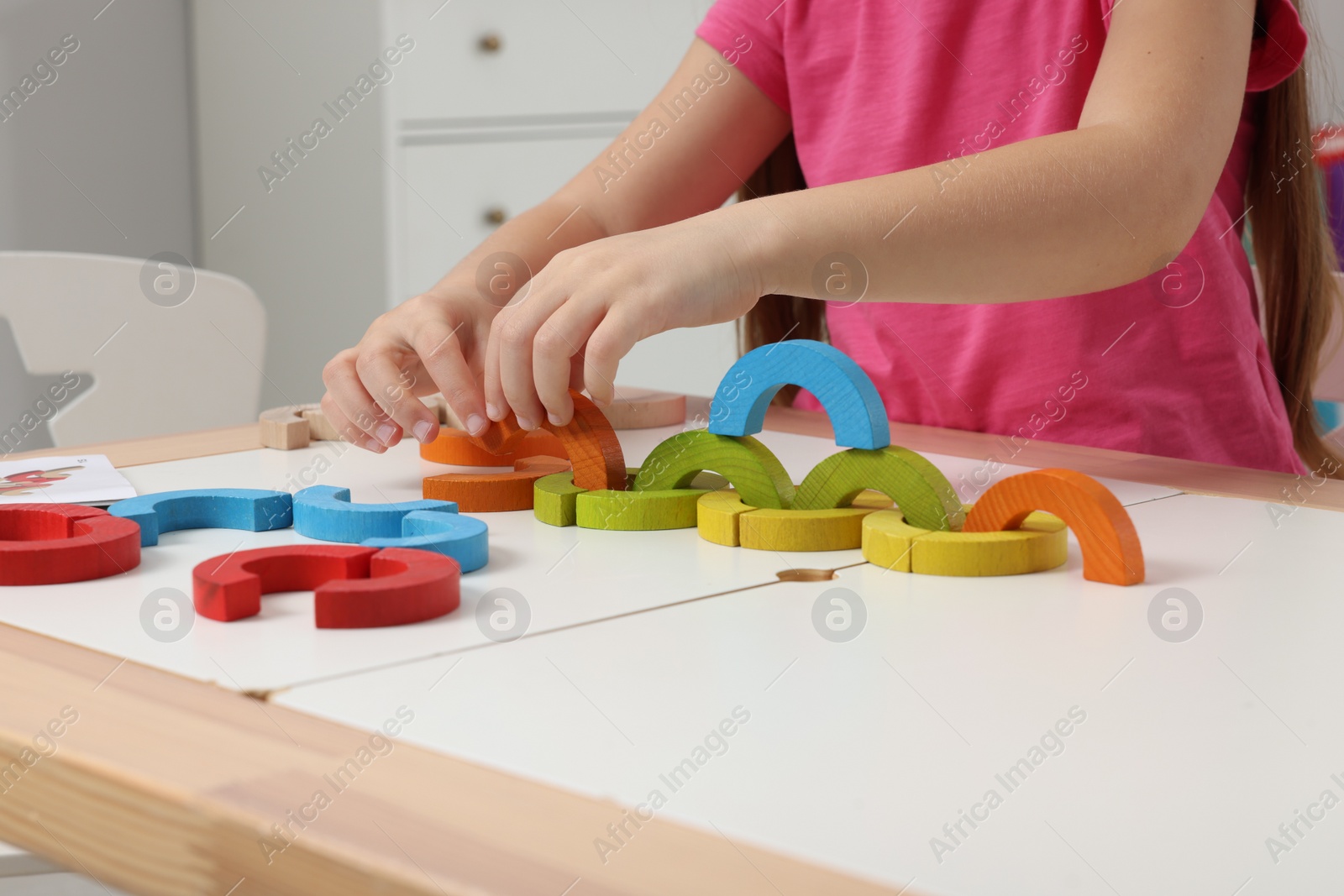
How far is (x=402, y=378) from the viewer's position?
731mm

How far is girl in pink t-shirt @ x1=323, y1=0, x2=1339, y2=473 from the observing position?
2.18ft

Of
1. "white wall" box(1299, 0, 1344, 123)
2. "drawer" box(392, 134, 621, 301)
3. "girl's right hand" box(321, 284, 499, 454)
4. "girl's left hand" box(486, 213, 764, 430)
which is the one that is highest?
"white wall" box(1299, 0, 1344, 123)

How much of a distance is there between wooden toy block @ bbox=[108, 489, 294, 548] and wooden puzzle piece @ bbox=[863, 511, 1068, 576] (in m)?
0.30

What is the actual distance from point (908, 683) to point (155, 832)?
0.74 ft

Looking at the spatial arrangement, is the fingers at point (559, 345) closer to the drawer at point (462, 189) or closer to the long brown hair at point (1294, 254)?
the long brown hair at point (1294, 254)

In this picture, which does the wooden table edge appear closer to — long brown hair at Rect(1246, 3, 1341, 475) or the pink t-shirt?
the pink t-shirt

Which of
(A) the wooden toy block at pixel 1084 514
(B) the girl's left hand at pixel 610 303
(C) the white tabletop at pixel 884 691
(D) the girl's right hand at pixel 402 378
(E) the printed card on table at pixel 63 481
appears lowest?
(C) the white tabletop at pixel 884 691

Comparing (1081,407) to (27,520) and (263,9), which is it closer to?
(27,520)

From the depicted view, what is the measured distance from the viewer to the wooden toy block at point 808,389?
1.98 ft

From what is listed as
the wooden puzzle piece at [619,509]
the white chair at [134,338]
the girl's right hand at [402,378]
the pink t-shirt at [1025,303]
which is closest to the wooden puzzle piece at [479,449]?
the girl's right hand at [402,378]

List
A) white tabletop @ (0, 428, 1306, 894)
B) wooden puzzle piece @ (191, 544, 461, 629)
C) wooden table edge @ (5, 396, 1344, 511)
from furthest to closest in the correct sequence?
wooden table edge @ (5, 396, 1344, 511) < wooden puzzle piece @ (191, 544, 461, 629) < white tabletop @ (0, 428, 1306, 894)

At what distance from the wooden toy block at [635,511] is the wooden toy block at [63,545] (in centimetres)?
22

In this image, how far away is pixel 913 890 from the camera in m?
0.25

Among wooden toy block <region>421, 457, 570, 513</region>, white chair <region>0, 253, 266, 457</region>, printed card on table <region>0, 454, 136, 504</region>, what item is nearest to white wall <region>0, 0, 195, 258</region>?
white chair <region>0, 253, 266, 457</region>
